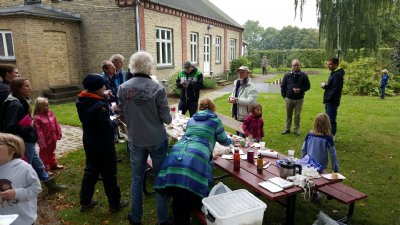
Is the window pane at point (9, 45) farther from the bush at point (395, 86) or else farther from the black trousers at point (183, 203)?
the bush at point (395, 86)

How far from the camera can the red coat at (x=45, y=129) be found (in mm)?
4969

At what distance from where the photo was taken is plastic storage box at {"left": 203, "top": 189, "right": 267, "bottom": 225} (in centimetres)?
267

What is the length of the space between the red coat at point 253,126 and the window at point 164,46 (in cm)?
1017

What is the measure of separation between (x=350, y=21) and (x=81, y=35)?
12.4 meters

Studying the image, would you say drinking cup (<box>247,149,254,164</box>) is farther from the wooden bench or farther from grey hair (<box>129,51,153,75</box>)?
grey hair (<box>129,51,153,75</box>)

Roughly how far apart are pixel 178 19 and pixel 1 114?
13571 millimetres

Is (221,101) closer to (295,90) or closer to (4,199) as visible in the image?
(295,90)

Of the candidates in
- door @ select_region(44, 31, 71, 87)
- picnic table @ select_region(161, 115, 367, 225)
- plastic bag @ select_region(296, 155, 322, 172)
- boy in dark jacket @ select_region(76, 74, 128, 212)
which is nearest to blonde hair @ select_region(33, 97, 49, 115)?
boy in dark jacket @ select_region(76, 74, 128, 212)

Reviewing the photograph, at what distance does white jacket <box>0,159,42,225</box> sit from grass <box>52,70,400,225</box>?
1.38 m

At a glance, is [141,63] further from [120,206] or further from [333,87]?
[333,87]

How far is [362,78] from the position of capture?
16.1 metres

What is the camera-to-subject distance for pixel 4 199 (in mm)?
2379

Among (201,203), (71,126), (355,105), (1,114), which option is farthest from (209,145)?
(355,105)

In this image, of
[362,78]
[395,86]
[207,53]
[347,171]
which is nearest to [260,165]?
[347,171]
